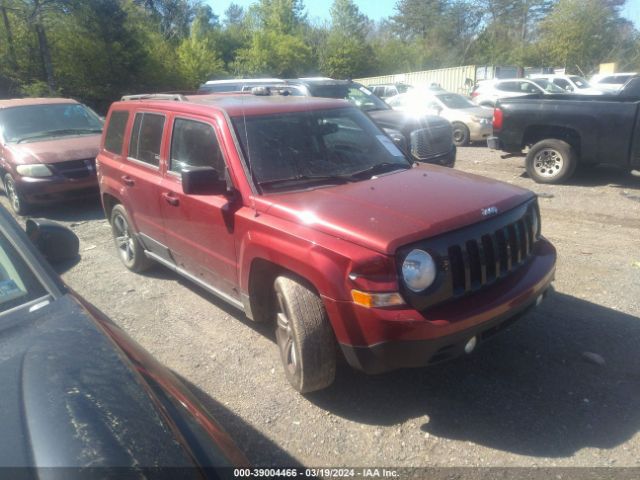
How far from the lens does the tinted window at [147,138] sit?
15.4ft

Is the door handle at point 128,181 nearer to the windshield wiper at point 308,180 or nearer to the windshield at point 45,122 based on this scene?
the windshield wiper at point 308,180

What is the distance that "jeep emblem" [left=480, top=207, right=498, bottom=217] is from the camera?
3.20 m

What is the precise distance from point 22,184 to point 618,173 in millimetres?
10314

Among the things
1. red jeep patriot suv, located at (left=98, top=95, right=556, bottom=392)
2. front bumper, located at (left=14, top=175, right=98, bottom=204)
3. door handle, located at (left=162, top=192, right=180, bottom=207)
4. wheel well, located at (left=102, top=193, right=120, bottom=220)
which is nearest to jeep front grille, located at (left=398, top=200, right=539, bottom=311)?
red jeep patriot suv, located at (left=98, top=95, right=556, bottom=392)

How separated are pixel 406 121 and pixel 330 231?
21.4 ft

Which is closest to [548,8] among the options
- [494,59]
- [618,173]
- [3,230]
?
[494,59]

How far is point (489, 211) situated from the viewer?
3230mm

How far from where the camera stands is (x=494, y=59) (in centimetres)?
4959

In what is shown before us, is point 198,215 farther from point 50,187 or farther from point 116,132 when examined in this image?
point 50,187

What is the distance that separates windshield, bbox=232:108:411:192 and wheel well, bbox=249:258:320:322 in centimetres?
54

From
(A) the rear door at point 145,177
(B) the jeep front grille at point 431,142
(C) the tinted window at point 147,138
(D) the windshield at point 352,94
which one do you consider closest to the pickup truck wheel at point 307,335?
(A) the rear door at point 145,177

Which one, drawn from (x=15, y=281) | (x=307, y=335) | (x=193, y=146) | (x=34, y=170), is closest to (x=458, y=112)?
(x=34, y=170)

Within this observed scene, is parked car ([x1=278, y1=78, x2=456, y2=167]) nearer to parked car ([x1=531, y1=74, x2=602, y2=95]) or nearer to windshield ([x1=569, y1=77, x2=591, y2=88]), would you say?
parked car ([x1=531, y1=74, x2=602, y2=95])

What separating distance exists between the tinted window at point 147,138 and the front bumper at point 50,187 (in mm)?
3491
